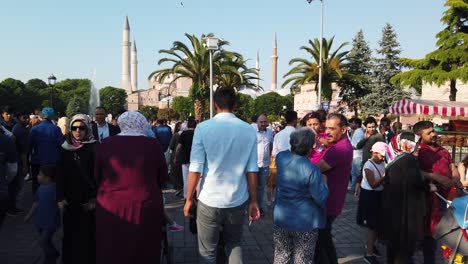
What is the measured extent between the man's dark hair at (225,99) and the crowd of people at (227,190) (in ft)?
0.03

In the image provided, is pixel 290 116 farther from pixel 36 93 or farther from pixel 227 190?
pixel 36 93

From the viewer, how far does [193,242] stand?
6004mm

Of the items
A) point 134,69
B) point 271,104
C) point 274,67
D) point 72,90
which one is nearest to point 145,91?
point 134,69

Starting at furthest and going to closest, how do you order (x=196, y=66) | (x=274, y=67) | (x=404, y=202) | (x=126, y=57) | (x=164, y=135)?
(x=274, y=67) → (x=126, y=57) → (x=196, y=66) → (x=164, y=135) → (x=404, y=202)

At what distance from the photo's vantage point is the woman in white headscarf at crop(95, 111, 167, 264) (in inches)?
134

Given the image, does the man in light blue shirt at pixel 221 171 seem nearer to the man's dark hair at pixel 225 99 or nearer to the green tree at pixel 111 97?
the man's dark hair at pixel 225 99

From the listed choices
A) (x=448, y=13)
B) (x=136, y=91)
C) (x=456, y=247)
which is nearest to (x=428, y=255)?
(x=456, y=247)

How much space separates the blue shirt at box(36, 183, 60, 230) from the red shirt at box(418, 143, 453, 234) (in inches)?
170

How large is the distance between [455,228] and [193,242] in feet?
11.5

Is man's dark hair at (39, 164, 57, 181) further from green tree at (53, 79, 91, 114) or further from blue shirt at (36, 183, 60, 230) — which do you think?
green tree at (53, 79, 91, 114)

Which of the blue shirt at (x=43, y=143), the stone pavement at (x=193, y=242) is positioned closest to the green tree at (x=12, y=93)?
the blue shirt at (x=43, y=143)

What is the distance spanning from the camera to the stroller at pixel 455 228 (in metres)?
4.08

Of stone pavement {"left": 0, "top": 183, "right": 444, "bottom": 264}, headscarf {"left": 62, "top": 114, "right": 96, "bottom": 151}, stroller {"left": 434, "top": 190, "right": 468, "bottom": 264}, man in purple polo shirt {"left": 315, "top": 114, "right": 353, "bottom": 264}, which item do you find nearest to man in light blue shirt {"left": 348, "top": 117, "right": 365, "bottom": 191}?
stone pavement {"left": 0, "top": 183, "right": 444, "bottom": 264}

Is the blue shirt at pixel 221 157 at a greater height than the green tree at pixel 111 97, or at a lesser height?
lesser
